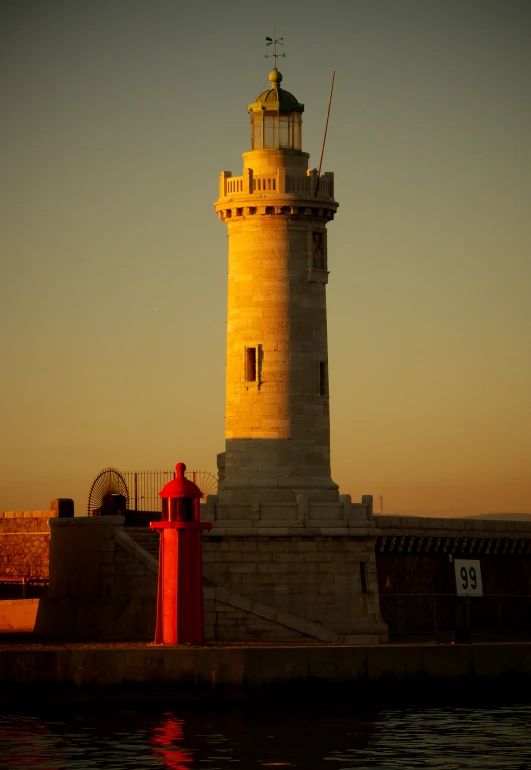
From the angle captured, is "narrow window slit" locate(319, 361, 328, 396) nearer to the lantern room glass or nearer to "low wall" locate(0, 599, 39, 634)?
the lantern room glass

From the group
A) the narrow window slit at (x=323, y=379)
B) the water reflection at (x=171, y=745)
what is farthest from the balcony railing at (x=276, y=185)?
the water reflection at (x=171, y=745)

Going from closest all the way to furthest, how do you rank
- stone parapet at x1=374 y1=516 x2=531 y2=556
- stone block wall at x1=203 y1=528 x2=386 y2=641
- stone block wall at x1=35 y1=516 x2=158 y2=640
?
stone block wall at x1=35 y1=516 x2=158 y2=640
stone block wall at x1=203 y1=528 x2=386 y2=641
stone parapet at x1=374 y1=516 x2=531 y2=556

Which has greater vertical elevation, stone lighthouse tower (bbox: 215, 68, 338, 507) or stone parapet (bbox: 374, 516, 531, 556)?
stone lighthouse tower (bbox: 215, 68, 338, 507)

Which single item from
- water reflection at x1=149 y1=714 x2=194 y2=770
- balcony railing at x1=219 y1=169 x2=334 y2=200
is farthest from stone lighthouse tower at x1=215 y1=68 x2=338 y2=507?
water reflection at x1=149 y1=714 x2=194 y2=770

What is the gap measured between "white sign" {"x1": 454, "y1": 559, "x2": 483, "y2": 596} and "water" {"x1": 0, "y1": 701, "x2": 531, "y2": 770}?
7374 mm

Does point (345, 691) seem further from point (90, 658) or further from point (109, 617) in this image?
point (109, 617)

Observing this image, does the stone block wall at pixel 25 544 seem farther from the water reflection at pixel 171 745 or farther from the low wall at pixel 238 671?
the water reflection at pixel 171 745

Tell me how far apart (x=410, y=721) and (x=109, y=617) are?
1061 cm

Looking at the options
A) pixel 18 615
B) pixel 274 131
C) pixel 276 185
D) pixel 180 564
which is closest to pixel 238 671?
pixel 180 564

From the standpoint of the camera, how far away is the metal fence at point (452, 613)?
42.7 metres

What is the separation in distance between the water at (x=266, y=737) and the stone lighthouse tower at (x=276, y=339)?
9401 mm

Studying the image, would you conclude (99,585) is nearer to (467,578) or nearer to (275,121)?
(467,578)

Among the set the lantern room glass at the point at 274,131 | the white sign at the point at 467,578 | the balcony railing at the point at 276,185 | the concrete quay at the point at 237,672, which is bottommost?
the concrete quay at the point at 237,672

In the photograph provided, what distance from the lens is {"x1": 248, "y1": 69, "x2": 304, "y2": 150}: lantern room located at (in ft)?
140
